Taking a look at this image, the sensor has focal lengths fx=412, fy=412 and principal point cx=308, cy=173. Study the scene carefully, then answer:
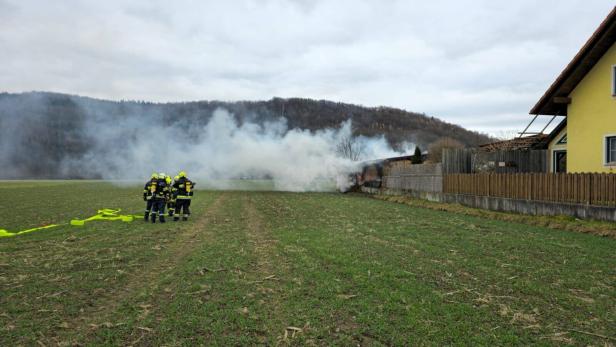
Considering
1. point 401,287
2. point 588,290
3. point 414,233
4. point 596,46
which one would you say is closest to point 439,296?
point 401,287

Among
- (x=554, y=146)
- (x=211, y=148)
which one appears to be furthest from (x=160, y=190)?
(x=211, y=148)

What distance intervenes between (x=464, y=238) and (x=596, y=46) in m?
12.8

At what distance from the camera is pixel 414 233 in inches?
548

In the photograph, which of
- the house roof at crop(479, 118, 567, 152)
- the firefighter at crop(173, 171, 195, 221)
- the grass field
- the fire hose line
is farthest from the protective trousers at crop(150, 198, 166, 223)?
the house roof at crop(479, 118, 567, 152)

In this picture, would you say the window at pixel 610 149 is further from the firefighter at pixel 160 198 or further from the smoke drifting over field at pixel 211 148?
the smoke drifting over field at pixel 211 148

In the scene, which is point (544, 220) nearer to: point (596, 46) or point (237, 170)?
point (596, 46)

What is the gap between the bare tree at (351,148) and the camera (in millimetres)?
59153

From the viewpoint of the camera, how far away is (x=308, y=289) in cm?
726

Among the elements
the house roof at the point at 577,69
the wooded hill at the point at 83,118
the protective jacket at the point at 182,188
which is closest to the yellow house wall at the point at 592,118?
the house roof at the point at 577,69

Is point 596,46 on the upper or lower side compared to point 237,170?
upper

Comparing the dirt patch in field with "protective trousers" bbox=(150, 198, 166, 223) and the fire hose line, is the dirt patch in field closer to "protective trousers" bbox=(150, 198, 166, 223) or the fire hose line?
"protective trousers" bbox=(150, 198, 166, 223)

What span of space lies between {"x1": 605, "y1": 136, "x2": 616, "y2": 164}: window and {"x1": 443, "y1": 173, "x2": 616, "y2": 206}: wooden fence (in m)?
3.74

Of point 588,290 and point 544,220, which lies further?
point 544,220

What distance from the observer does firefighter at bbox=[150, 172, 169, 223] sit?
17.2 meters
